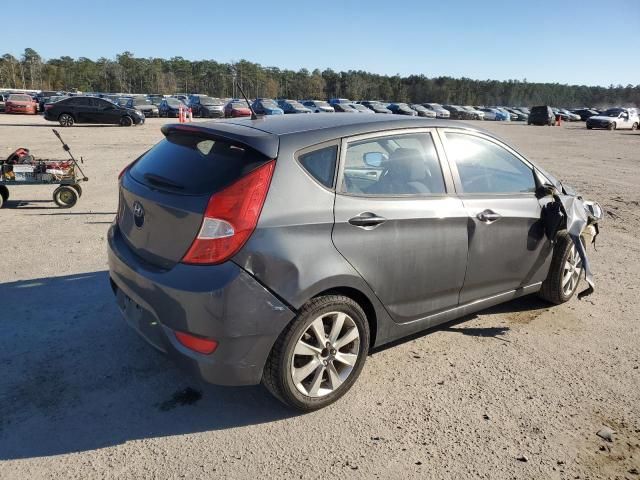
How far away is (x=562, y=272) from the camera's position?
4.59m

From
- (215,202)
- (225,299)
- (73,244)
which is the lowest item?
(73,244)

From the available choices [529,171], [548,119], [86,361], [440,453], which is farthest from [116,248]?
[548,119]

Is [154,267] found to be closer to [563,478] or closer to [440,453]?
[440,453]

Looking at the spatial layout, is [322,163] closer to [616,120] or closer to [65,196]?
[65,196]

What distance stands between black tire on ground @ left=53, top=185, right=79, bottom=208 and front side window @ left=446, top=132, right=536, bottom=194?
6452 mm

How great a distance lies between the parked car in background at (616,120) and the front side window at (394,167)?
4474 centimetres

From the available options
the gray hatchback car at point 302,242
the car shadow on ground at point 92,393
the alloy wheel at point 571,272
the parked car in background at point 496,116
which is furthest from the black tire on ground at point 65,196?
the parked car in background at point 496,116

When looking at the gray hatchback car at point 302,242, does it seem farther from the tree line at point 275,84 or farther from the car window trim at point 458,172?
the tree line at point 275,84

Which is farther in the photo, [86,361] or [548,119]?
[548,119]

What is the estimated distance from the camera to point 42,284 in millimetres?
4750

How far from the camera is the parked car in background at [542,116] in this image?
1837 inches

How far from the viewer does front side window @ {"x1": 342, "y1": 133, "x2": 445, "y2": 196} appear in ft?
10.4

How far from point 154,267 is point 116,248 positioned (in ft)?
1.83

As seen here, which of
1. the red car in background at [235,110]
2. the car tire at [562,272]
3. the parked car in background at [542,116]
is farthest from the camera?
the parked car in background at [542,116]
